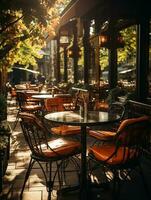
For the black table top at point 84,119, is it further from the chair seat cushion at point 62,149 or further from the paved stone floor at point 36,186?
the paved stone floor at point 36,186

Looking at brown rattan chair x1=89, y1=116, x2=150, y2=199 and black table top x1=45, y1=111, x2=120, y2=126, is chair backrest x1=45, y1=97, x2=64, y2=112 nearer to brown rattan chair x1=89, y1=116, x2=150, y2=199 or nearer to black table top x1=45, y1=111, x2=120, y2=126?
black table top x1=45, y1=111, x2=120, y2=126

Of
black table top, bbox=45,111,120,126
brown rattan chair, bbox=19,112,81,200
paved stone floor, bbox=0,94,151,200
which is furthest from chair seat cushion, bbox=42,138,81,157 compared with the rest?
paved stone floor, bbox=0,94,151,200

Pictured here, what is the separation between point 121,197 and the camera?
4070mm

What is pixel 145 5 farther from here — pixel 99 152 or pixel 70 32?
pixel 70 32

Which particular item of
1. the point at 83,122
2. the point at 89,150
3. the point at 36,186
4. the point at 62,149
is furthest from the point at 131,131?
the point at 36,186

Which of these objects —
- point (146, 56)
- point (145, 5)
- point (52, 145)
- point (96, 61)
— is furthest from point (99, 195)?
point (96, 61)

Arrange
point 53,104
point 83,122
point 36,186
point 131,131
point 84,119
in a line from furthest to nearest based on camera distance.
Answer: point 53,104
point 36,186
point 84,119
point 83,122
point 131,131

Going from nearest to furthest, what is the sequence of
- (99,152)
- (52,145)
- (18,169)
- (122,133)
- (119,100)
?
(122,133)
(99,152)
(52,145)
(18,169)
(119,100)

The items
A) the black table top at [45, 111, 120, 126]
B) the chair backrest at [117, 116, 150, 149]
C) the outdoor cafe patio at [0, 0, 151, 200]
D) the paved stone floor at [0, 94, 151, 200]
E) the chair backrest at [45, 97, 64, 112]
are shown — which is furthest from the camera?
the chair backrest at [45, 97, 64, 112]

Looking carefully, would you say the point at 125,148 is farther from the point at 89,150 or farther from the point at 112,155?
the point at 89,150

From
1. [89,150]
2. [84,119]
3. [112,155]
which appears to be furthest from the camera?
[84,119]

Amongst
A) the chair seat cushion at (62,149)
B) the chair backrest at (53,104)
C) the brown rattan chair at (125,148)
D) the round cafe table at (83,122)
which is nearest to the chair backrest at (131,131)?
the brown rattan chair at (125,148)

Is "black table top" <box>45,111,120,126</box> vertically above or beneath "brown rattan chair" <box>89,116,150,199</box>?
above

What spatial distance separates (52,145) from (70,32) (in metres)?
11.9
